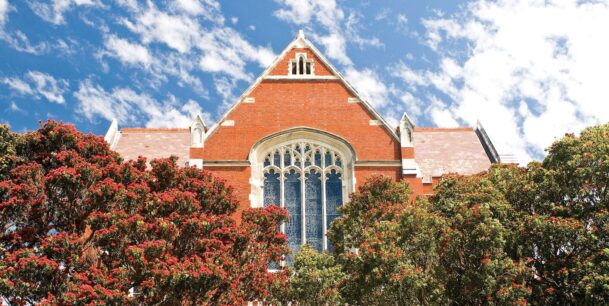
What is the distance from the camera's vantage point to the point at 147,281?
17.3 metres

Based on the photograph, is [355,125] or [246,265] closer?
[246,265]

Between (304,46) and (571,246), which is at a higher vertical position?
(304,46)

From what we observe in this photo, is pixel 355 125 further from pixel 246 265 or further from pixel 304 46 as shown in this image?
pixel 246 265

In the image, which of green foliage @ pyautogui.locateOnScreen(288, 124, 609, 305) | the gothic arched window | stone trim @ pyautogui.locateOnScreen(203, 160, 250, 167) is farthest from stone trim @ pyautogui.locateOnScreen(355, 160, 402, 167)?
green foliage @ pyautogui.locateOnScreen(288, 124, 609, 305)

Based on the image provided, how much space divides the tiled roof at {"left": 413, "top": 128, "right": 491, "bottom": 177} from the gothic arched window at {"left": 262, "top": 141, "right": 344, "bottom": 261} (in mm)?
5777

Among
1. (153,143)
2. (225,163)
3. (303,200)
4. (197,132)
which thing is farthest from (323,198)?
(153,143)

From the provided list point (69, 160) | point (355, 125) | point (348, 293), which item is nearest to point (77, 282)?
point (69, 160)

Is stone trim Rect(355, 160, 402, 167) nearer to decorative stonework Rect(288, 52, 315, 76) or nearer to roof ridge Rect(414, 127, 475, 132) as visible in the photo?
decorative stonework Rect(288, 52, 315, 76)

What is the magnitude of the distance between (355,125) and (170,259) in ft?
52.0

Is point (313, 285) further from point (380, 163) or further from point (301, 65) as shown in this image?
point (301, 65)

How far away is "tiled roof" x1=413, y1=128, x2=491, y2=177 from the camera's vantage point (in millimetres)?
35000

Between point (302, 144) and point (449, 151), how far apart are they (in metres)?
9.91

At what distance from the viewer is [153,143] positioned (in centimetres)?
3828

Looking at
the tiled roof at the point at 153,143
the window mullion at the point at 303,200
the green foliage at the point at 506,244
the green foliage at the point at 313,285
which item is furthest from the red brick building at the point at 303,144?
the green foliage at the point at 506,244
